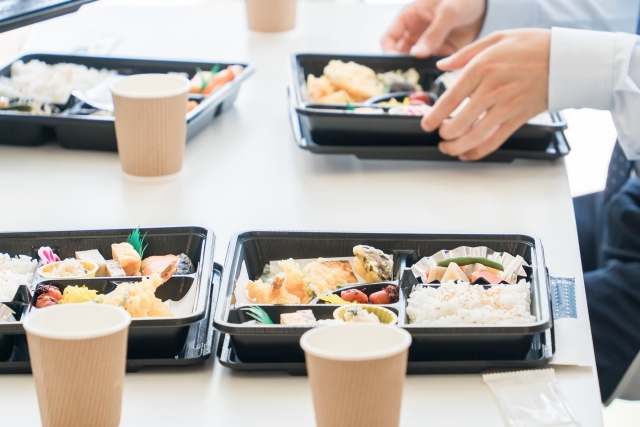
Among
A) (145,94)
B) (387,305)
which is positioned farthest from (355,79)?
(387,305)

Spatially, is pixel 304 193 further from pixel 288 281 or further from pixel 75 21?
pixel 75 21

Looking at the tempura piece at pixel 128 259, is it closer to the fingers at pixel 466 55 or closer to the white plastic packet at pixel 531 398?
the white plastic packet at pixel 531 398

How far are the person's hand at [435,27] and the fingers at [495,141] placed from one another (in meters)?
0.46

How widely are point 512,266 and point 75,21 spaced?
1.82 m

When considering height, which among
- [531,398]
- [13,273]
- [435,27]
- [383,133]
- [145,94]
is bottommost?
[531,398]

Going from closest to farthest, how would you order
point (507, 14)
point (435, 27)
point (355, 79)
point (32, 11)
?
point (32, 11)
point (355, 79)
point (435, 27)
point (507, 14)

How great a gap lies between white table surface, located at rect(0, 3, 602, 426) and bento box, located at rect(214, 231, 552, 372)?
33mm

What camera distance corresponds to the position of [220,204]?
5.01ft

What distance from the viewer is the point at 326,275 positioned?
46.5 inches

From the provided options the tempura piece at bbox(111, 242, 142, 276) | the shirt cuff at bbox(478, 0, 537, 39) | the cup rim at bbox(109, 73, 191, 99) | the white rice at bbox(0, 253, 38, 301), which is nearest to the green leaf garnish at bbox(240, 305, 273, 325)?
the tempura piece at bbox(111, 242, 142, 276)

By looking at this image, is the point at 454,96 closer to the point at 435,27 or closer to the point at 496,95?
the point at 496,95

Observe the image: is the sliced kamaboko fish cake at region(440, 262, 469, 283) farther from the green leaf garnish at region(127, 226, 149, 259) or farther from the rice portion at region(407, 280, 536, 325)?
the green leaf garnish at region(127, 226, 149, 259)

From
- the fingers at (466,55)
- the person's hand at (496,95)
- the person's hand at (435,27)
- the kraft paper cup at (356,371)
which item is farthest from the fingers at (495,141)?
the kraft paper cup at (356,371)

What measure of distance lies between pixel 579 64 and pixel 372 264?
0.73m
